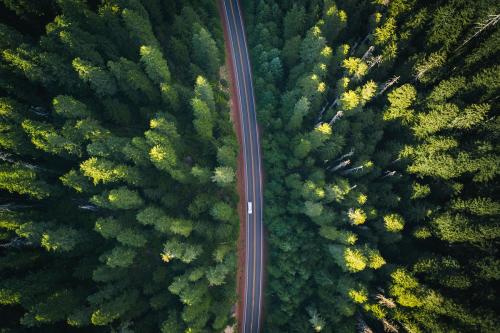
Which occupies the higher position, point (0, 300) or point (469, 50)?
point (469, 50)

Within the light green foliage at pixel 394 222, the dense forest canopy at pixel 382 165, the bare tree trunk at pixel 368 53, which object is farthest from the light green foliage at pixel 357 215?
the bare tree trunk at pixel 368 53

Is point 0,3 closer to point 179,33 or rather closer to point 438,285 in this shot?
point 179,33

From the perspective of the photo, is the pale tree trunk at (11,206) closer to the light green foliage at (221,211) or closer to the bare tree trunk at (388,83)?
the light green foliage at (221,211)

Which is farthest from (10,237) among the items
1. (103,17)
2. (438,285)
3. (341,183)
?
(438,285)

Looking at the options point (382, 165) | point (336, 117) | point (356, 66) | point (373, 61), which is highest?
point (356, 66)

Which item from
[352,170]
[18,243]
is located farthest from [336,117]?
[18,243]

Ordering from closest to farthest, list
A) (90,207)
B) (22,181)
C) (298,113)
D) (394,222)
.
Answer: (22,181)
(90,207)
(394,222)
(298,113)

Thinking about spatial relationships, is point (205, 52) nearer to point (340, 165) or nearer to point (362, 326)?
point (340, 165)
